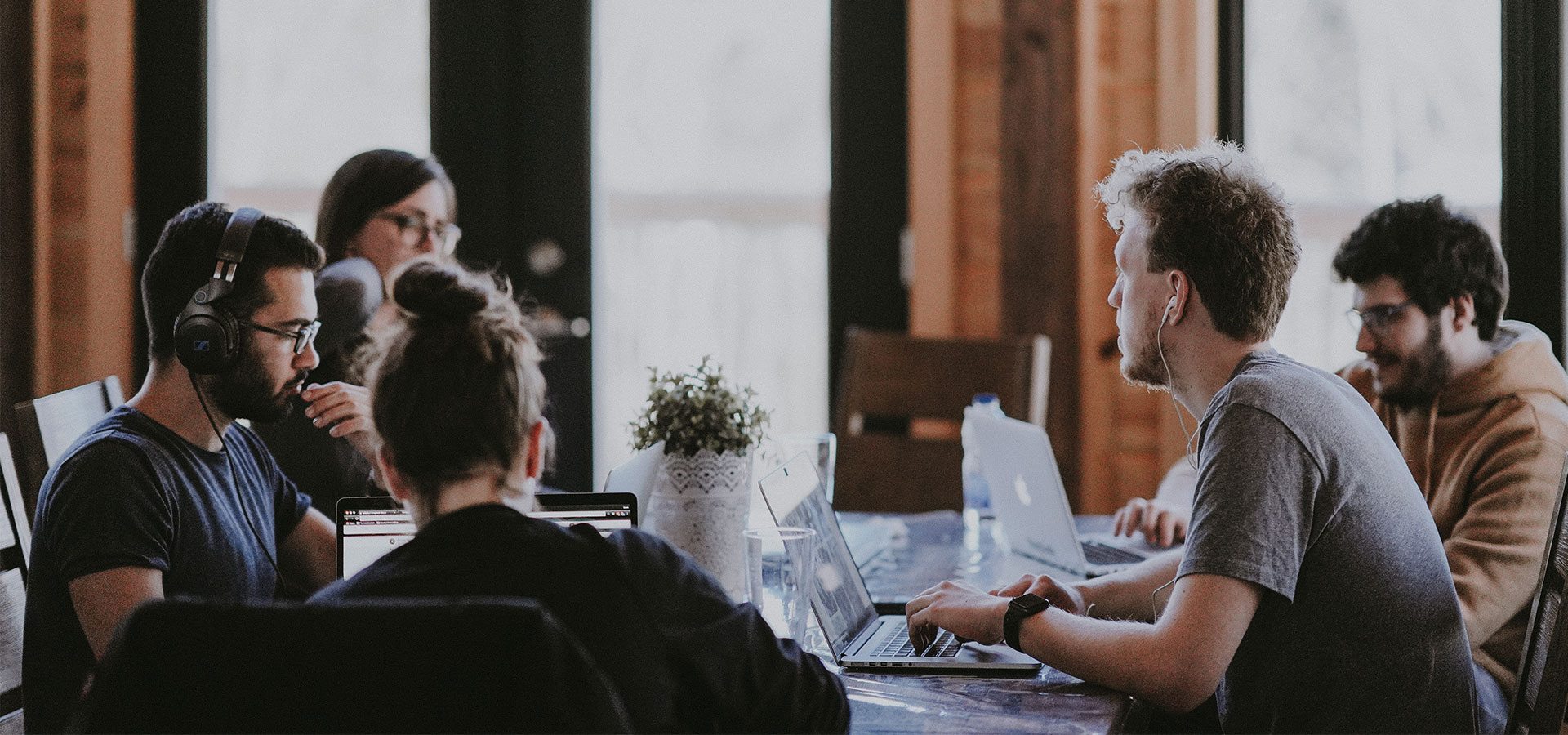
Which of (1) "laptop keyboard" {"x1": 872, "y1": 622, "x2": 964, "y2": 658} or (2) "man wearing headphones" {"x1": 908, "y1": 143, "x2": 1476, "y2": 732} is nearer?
(2) "man wearing headphones" {"x1": 908, "y1": 143, "x2": 1476, "y2": 732}

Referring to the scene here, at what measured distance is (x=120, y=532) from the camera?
1.47 metres

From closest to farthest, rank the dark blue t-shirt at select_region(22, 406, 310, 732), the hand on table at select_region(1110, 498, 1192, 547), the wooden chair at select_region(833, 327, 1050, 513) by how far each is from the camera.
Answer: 1. the dark blue t-shirt at select_region(22, 406, 310, 732)
2. the hand on table at select_region(1110, 498, 1192, 547)
3. the wooden chair at select_region(833, 327, 1050, 513)

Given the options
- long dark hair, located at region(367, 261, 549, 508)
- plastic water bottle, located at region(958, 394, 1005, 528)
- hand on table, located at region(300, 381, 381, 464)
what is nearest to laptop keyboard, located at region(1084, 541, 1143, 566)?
plastic water bottle, located at region(958, 394, 1005, 528)

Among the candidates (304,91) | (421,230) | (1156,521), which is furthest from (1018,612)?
(304,91)

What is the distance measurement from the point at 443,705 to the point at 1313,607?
94 cm

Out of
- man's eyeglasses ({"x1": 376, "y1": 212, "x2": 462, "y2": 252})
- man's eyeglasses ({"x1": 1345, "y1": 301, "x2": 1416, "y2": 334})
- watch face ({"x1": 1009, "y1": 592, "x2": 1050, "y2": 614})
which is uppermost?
man's eyeglasses ({"x1": 376, "y1": 212, "x2": 462, "y2": 252})

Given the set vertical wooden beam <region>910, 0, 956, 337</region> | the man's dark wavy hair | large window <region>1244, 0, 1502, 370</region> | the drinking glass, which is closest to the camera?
the drinking glass

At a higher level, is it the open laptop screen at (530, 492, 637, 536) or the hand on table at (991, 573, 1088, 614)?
the open laptop screen at (530, 492, 637, 536)

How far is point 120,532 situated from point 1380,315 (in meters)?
1.85

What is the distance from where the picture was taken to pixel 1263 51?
357 cm

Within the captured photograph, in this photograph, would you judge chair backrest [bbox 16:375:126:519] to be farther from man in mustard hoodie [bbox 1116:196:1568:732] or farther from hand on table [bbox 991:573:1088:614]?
man in mustard hoodie [bbox 1116:196:1568:732]

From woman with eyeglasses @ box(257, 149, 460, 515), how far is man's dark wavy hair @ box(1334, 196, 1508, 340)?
158cm

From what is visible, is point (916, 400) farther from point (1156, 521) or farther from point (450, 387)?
point (450, 387)

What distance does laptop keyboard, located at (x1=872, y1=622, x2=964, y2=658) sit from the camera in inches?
62.9
